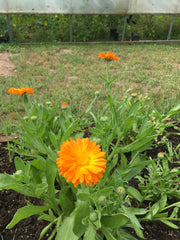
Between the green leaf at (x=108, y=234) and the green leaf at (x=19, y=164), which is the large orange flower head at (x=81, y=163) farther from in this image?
the green leaf at (x=108, y=234)

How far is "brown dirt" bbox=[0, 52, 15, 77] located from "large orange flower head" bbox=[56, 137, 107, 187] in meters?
2.91

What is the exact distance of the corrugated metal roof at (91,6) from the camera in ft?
16.2

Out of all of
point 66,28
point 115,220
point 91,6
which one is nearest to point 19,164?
point 115,220

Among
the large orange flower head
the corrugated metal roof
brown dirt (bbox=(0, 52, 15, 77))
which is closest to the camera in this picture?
the large orange flower head

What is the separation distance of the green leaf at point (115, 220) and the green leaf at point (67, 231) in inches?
5.3

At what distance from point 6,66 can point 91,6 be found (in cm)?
270

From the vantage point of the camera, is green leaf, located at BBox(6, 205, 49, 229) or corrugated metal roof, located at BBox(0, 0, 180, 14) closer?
green leaf, located at BBox(6, 205, 49, 229)

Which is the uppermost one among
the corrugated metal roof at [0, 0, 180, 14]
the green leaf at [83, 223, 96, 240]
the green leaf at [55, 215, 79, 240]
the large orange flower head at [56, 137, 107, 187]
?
the large orange flower head at [56, 137, 107, 187]

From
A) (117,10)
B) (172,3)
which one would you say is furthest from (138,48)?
(172,3)

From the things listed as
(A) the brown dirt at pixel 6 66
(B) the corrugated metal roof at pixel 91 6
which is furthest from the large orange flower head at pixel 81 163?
(B) the corrugated metal roof at pixel 91 6

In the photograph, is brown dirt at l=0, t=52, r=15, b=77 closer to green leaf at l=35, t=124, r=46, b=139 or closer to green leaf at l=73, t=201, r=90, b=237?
green leaf at l=35, t=124, r=46, b=139

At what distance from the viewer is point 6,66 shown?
3689mm

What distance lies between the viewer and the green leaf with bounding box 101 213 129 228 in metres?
0.89

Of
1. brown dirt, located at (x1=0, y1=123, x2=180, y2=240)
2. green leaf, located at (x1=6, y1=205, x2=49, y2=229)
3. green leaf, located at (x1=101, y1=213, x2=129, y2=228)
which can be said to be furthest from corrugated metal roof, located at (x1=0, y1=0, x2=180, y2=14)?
green leaf, located at (x1=101, y1=213, x2=129, y2=228)
